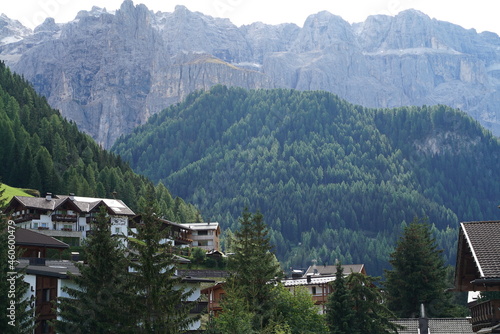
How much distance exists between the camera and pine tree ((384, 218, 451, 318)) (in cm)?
8462

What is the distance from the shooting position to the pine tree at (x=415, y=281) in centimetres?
8462

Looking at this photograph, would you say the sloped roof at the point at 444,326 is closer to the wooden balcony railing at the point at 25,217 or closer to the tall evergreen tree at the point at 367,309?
the tall evergreen tree at the point at 367,309

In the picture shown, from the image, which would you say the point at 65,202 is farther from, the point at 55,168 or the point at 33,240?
the point at 33,240

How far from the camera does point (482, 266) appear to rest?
34.3m

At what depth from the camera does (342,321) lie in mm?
64750

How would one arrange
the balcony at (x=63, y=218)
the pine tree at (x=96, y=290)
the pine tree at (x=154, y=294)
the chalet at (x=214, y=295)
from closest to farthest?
the pine tree at (x=154, y=294) → the pine tree at (x=96, y=290) → the chalet at (x=214, y=295) → the balcony at (x=63, y=218)

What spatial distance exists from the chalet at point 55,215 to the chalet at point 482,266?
85.5 meters

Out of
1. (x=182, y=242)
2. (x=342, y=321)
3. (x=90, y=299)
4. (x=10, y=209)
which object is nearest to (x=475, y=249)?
(x=90, y=299)

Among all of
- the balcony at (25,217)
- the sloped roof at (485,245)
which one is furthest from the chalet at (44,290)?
the balcony at (25,217)

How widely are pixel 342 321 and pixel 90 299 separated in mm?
23650

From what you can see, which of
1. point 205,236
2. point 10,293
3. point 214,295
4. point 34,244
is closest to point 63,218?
point 214,295

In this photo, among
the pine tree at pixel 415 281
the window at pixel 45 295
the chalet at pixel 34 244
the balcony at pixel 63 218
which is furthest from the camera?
the balcony at pixel 63 218

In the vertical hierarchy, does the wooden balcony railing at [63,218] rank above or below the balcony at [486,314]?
above

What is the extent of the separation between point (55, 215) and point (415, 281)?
61522mm
